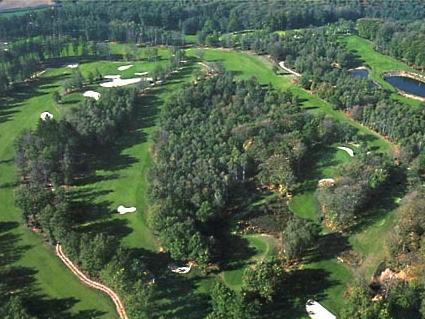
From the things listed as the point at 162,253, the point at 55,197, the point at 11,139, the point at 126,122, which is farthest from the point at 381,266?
the point at 11,139

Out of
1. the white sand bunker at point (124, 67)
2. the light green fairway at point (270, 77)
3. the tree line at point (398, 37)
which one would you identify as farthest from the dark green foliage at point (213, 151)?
the tree line at point (398, 37)

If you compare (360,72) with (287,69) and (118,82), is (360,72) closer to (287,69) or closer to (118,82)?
(287,69)

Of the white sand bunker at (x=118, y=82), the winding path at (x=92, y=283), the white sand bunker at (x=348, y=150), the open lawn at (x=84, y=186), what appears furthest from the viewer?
the white sand bunker at (x=118, y=82)

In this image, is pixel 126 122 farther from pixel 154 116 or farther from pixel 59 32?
pixel 59 32

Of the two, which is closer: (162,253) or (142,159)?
(162,253)

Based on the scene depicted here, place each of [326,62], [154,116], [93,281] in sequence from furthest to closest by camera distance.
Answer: [326,62], [154,116], [93,281]

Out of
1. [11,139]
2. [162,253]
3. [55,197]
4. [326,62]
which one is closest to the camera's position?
[162,253]

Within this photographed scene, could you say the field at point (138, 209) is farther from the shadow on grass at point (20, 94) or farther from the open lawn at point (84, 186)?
the shadow on grass at point (20, 94)
